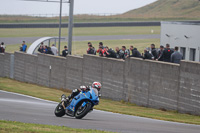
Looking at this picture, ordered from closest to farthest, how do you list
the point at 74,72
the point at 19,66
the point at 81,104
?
the point at 81,104
the point at 74,72
the point at 19,66

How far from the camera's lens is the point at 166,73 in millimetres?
20516

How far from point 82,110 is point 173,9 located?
79.2 m

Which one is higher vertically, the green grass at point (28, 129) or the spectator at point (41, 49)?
the spectator at point (41, 49)

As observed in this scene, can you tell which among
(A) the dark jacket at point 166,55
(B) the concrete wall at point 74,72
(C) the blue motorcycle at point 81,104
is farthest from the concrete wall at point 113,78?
(C) the blue motorcycle at point 81,104

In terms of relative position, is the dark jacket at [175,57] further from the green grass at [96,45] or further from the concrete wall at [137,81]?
the green grass at [96,45]

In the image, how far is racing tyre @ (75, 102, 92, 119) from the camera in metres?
13.7

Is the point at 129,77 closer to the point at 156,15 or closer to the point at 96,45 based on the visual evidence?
the point at 96,45

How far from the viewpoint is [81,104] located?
14.1 meters

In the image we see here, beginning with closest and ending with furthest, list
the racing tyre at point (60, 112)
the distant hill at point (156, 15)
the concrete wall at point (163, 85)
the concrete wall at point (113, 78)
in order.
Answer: the racing tyre at point (60, 112) < the concrete wall at point (163, 85) < the concrete wall at point (113, 78) < the distant hill at point (156, 15)

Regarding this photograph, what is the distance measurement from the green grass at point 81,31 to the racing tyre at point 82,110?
43649 mm

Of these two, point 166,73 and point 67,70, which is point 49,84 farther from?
point 166,73

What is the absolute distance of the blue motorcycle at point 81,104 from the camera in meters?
13.8

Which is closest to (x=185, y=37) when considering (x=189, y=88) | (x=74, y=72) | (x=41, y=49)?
(x=74, y=72)

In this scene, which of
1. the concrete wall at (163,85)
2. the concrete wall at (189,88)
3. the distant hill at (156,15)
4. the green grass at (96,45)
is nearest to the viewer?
the concrete wall at (189,88)
